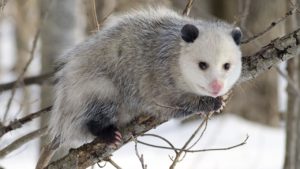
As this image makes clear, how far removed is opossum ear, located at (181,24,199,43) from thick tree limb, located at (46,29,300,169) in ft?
0.68

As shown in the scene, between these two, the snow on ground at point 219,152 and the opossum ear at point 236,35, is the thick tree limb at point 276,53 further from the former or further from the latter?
the snow on ground at point 219,152

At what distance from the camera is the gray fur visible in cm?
244

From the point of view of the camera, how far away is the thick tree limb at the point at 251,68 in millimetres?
2146

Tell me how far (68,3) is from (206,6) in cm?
365

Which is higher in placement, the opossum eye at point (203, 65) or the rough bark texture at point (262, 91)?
the opossum eye at point (203, 65)

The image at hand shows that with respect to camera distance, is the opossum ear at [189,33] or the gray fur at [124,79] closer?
the opossum ear at [189,33]

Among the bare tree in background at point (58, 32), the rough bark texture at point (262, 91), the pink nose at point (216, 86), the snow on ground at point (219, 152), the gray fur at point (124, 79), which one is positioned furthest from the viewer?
the rough bark texture at point (262, 91)

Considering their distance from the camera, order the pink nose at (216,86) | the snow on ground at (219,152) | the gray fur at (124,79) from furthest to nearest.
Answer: the snow on ground at (219,152) < the gray fur at (124,79) < the pink nose at (216,86)

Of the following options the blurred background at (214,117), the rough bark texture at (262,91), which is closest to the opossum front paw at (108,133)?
the blurred background at (214,117)

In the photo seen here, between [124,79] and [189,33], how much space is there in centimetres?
36

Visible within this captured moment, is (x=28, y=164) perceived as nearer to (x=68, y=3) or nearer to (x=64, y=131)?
(x=68, y=3)

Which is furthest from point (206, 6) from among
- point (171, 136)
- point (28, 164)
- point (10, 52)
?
point (10, 52)

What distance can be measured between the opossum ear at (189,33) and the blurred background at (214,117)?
32 centimetres

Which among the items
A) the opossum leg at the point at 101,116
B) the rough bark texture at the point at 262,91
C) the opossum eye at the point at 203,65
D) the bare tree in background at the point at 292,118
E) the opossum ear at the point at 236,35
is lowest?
the rough bark texture at the point at 262,91
